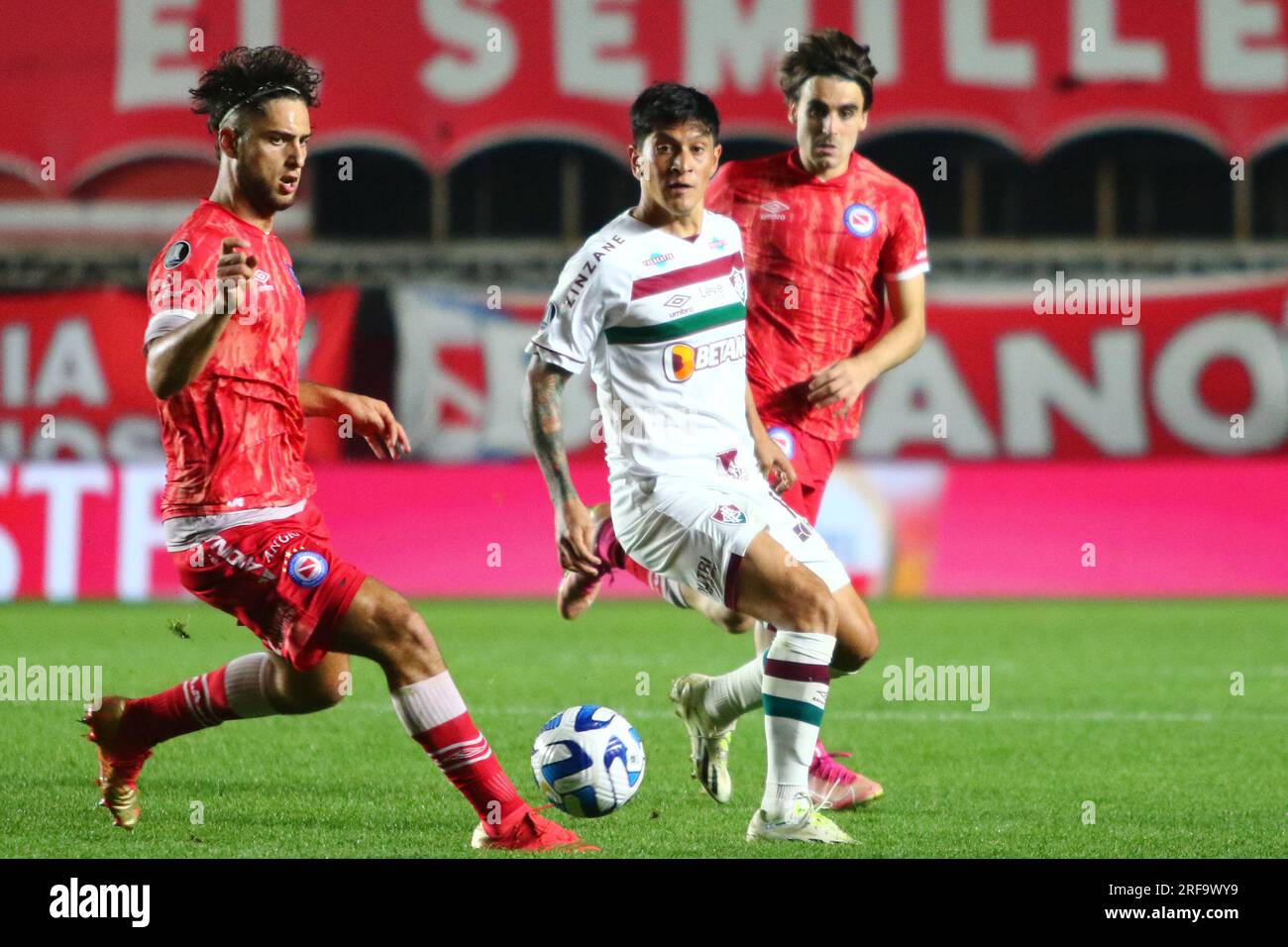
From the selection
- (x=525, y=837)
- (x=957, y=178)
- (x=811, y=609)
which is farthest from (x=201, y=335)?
(x=957, y=178)

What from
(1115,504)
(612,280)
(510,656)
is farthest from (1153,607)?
(612,280)

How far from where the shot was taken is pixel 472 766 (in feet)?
16.4

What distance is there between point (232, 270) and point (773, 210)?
7.72 ft

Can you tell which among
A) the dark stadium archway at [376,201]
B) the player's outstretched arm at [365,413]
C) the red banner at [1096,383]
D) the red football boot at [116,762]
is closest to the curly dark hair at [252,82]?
the player's outstretched arm at [365,413]

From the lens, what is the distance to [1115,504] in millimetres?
13523

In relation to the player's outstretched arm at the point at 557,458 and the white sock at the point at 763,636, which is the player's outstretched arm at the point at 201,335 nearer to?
the player's outstretched arm at the point at 557,458

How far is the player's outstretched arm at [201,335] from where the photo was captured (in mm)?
4488

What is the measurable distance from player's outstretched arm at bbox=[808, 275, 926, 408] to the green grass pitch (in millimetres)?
1270

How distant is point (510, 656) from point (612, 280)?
5.10 metres

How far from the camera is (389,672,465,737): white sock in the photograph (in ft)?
16.2

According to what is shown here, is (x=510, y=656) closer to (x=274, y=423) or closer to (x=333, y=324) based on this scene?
(x=274, y=423)

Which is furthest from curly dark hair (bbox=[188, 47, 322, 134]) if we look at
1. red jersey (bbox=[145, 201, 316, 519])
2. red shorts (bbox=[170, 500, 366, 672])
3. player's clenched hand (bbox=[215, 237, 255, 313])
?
red shorts (bbox=[170, 500, 366, 672])

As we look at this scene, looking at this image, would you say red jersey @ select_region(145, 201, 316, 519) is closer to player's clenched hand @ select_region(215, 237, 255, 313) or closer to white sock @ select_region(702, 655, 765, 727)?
player's clenched hand @ select_region(215, 237, 255, 313)

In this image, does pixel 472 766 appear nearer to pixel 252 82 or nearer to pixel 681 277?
pixel 681 277
